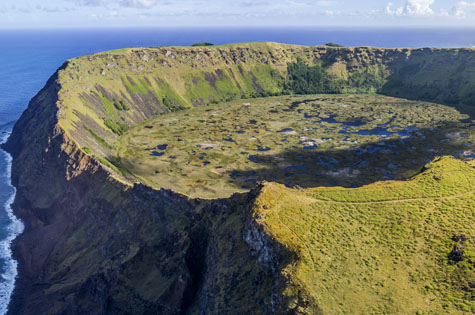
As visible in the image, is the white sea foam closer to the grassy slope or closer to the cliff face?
the cliff face

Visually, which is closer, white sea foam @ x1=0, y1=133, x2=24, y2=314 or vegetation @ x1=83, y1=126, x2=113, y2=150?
white sea foam @ x1=0, y1=133, x2=24, y2=314

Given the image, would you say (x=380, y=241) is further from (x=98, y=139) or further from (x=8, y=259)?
(x=98, y=139)

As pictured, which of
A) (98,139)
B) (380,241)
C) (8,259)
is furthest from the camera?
(98,139)

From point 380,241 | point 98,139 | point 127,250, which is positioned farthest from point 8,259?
point 380,241

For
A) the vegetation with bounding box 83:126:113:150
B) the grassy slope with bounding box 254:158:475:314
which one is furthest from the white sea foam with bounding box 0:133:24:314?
the grassy slope with bounding box 254:158:475:314

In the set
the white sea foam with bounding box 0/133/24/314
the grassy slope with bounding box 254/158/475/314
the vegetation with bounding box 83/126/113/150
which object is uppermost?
the grassy slope with bounding box 254/158/475/314

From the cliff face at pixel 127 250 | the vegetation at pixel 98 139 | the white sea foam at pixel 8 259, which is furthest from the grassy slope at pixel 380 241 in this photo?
the vegetation at pixel 98 139

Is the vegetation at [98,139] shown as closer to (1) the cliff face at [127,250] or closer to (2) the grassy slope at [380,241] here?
(1) the cliff face at [127,250]

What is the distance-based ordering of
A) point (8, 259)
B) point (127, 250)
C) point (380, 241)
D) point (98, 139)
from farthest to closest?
point (98, 139), point (8, 259), point (127, 250), point (380, 241)
